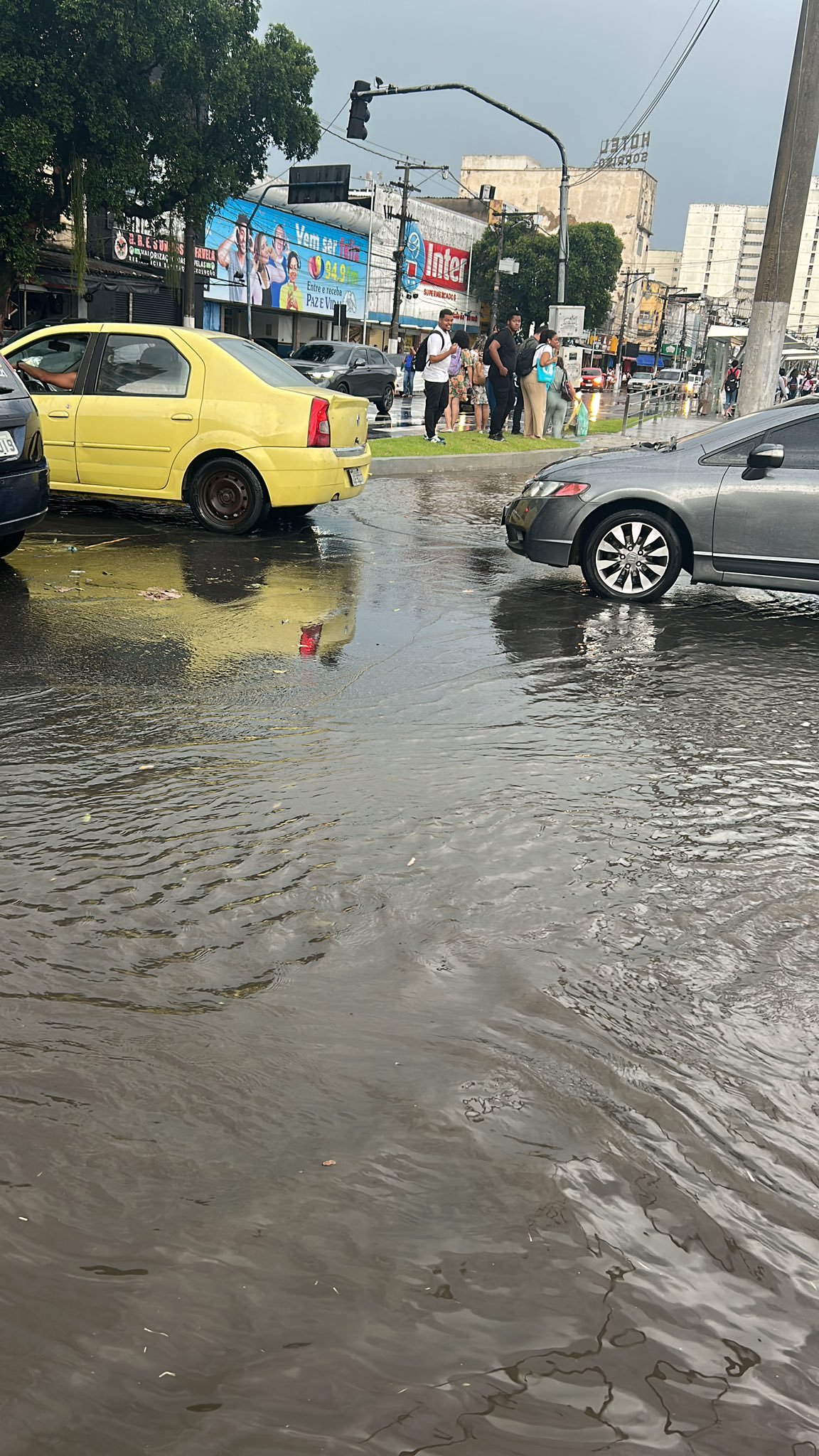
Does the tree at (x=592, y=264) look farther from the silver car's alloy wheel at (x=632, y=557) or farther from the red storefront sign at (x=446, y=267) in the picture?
the silver car's alloy wheel at (x=632, y=557)

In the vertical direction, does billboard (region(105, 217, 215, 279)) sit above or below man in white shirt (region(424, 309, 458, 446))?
above

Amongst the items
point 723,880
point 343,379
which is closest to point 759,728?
point 723,880

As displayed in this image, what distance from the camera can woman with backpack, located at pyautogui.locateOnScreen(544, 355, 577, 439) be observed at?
2372 centimetres

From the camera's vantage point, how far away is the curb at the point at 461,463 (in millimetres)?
15961

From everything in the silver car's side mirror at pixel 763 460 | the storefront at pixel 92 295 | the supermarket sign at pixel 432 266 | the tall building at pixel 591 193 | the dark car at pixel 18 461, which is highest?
the tall building at pixel 591 193

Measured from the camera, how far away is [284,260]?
1938 inches

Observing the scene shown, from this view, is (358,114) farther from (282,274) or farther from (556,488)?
(282,274)

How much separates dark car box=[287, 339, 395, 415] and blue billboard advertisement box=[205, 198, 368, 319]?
12098 mm

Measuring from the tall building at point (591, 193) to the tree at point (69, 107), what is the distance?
358ft

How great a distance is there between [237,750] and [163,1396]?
3.06 m

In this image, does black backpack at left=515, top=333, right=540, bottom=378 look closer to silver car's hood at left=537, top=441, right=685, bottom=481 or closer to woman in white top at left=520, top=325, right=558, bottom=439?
woman in white top at left=520, top=325, right=558, bottom=439

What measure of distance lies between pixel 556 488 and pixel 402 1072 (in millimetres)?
6207

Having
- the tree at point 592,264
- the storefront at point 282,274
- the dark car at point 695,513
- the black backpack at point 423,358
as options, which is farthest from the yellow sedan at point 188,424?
the tree at point 592,264

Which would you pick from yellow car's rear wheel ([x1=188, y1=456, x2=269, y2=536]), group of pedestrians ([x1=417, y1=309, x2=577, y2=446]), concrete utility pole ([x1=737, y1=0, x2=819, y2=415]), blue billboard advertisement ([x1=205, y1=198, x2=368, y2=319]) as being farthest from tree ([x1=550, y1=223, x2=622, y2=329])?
yellow car's rear wheel ([x1=188, y1=456, x2=269, y2=536])
